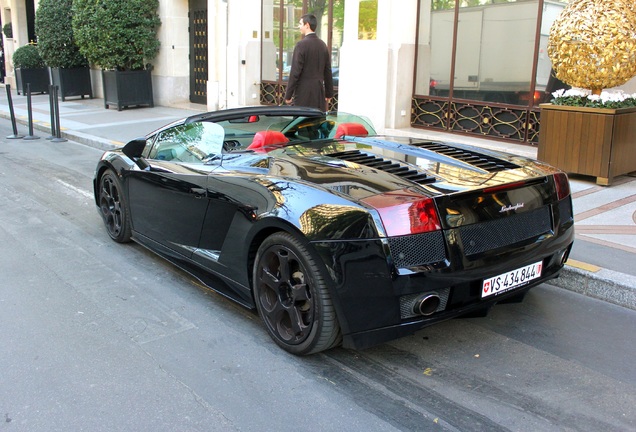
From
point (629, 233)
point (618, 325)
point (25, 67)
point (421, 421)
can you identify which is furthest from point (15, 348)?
point (25, 67)

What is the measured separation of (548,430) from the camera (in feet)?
9.62

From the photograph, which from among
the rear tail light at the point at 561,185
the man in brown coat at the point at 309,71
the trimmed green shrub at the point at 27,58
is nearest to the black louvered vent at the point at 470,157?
the rear tail light at the point at 561,185

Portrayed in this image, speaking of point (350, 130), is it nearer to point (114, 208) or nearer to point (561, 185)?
point (561, 185)

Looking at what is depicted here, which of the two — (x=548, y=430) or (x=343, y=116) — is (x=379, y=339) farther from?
(x=343, y=116)

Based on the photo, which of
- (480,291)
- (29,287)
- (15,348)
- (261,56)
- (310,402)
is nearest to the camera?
(310,402)

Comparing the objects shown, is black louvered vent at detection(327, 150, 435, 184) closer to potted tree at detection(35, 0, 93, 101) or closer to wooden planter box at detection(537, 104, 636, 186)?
wooden planter box at detection(537, 104, 636, 186)

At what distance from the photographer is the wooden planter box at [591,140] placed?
7.38 metres

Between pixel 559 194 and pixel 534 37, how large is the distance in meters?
7.09

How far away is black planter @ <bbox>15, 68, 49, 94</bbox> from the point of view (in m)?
22.8

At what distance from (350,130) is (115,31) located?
14.0 meters

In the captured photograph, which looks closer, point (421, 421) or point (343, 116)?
point (421, 421)

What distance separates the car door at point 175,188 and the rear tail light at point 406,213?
151 centimetres

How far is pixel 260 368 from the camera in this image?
11.6ft

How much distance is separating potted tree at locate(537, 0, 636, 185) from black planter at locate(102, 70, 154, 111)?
42.6ft
